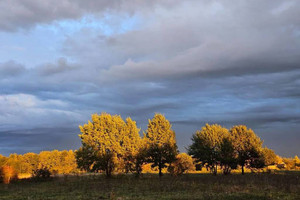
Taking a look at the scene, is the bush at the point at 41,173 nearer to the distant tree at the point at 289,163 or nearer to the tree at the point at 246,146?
the tree at the point at 246,146

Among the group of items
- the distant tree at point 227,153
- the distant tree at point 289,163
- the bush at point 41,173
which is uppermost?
the distant tree at point 227,153

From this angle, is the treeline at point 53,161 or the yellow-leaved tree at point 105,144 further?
the treeline at point 53,161

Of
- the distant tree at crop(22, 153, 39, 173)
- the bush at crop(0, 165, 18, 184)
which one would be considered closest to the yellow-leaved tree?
the bush at crop(0, 165, 18, 184)

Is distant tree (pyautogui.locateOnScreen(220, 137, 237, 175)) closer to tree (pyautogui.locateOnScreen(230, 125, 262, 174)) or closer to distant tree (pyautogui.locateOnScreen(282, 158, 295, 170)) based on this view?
tree (pyautogui.locateOnScreen(230, 125, 262, 174))

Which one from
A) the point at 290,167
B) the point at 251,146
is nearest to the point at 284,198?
the point at 251,146

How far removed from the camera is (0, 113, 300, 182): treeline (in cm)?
5112

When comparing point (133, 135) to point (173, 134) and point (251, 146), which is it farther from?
point (251, 146)

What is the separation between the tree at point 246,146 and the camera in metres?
65.3

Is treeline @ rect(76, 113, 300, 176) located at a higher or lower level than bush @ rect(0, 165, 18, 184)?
higher

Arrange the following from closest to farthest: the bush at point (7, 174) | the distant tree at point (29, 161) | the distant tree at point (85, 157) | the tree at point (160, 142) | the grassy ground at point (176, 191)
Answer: the grassy ground at point (176, 191), the bush at point (7, 174), the distant tree at point (85, 157), the tree at point (160, 142), the distant tree at point (29, 161)

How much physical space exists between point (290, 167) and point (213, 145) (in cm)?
4724

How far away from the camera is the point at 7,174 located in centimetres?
4659

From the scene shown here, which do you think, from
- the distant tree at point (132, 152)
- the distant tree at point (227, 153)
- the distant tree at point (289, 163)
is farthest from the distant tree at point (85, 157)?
the distant tree at point (289, 163)

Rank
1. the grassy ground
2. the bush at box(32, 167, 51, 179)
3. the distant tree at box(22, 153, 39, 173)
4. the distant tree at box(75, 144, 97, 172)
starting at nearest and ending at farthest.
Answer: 1. the grassy ground
2. the bush at box(32, 167, 51, 179)
3. the distant tree at box(75, 144, 97, 172)
4. the distant tree at box(22, 153, 39, 173)
